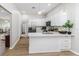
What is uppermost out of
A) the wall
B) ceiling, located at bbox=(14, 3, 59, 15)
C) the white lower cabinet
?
ceiling, located at bbox=(14, 3, 59, 15)

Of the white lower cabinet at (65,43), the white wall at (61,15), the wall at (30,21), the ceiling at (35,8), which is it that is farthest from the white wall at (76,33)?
the wall at (30,21)

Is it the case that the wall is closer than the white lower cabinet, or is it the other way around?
the wall

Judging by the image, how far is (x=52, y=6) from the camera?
484 centimetres

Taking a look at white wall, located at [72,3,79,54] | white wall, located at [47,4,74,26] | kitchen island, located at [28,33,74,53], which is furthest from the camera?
white wall, located at [47,4,74,26]

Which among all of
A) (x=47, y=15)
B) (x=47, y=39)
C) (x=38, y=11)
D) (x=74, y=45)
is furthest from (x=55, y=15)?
(x=74, y=45)

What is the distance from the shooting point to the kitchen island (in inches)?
189

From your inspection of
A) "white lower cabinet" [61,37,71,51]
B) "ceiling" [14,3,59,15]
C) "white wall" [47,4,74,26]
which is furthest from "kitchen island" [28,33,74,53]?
"ceiling" [14,3,59,15]

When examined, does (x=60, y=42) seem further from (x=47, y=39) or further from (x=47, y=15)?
(x=47, y=15)

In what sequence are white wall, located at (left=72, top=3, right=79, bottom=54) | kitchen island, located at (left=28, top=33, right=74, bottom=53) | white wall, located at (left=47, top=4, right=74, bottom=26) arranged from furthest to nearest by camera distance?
1. white wall, located at (left=47, top=4, right=74, bottom=26)
2. kitchen island, located at (left=28, top=33, right=74, bottom=53)
3. white wall, located at (left=72, top=3, right=79, bottom=54)

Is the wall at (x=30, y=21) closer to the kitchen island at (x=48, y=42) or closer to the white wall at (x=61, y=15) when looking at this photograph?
the kitchen island at (x=48, y=42)

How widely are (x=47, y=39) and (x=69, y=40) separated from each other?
0.99 meters

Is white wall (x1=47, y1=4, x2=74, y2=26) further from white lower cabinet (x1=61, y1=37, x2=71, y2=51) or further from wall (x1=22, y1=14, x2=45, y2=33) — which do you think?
white lower cabinet (x1=61, y1=37, x2=71, y2=51)

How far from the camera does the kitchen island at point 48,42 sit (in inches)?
189

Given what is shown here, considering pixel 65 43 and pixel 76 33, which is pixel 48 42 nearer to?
pixel 65 43
